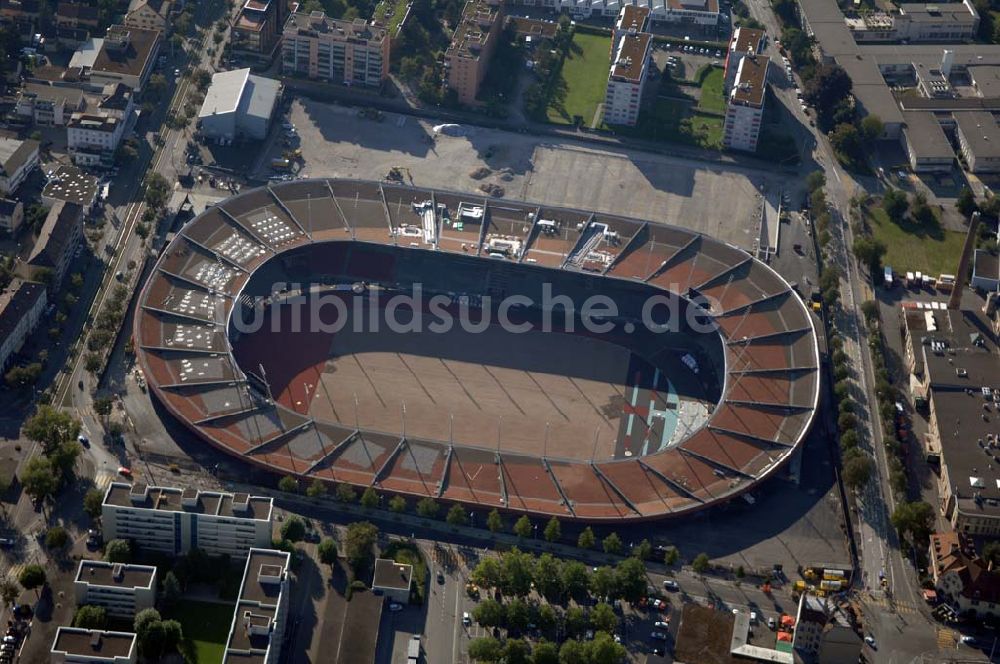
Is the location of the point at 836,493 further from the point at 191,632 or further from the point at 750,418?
the point at 191,632

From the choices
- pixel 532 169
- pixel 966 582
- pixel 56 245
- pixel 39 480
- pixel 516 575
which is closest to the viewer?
pixel 516 575

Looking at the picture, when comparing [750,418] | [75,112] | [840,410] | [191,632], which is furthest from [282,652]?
[75,112]

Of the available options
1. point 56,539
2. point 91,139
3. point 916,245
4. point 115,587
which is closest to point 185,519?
point 115,587

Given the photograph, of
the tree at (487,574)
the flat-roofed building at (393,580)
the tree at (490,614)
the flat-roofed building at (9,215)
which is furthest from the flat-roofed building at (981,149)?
the flat-roofed building at (9,215)

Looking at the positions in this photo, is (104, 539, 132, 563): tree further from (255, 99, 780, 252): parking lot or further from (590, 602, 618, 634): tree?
(255, 99, 780, 252): parking lot

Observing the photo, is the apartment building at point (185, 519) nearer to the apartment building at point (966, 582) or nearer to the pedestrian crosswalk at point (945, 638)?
the pedestrian crosswalk at point (945, 638)

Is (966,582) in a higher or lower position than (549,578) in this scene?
higher

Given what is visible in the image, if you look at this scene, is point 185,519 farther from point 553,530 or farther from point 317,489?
point 553,530
